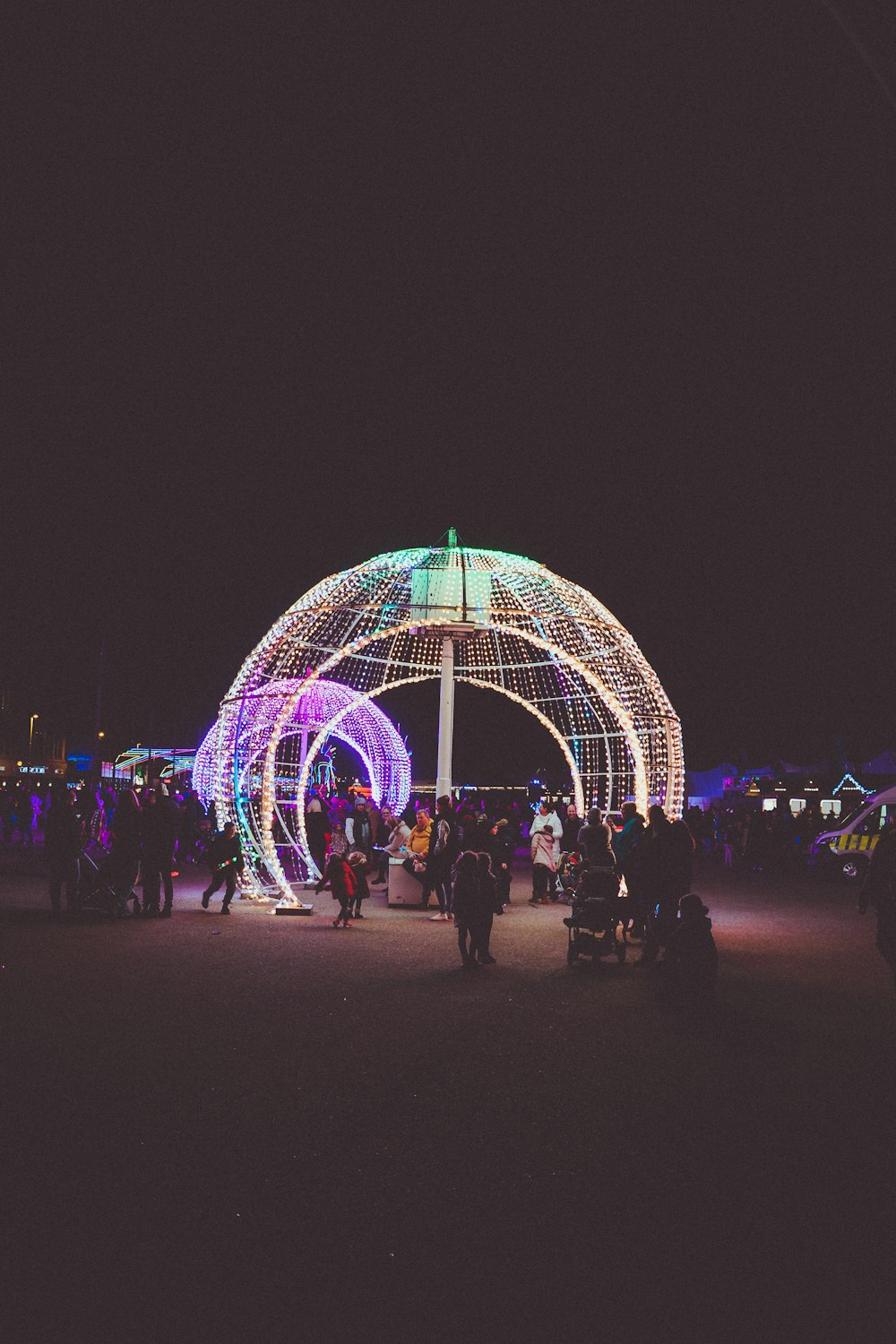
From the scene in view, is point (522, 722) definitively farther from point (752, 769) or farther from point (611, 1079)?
point (611, 1079)

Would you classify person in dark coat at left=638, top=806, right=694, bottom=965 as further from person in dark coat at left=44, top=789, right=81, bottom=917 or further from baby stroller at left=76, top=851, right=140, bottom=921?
person in dark coat at left=44, top=789, right=81, bottom=917

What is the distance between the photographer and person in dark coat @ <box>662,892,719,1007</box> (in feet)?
25.3

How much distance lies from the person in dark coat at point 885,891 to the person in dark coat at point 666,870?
2966mm

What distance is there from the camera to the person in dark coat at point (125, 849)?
12500mm

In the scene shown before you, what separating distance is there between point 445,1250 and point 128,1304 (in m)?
1.02

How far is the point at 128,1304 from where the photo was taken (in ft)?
10.3

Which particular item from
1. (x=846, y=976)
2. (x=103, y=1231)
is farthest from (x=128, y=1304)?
(x=846, y=976)

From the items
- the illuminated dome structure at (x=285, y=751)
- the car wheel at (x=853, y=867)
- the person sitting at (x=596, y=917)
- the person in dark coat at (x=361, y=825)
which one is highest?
the illuminated dome structure at (x=285, y=751)

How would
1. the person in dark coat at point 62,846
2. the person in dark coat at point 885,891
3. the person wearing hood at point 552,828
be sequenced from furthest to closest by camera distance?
the person wearing hood at point 552,828 < the person in dark coat at point 62,846 < the person in dark coat at point 885,891

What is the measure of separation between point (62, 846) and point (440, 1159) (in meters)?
8.95

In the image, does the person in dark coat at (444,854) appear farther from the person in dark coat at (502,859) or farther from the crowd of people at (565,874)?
the person in dark coat at (502,859)

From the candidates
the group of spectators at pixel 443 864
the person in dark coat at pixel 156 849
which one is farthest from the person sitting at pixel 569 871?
the person in dark coat at pixel 156 849

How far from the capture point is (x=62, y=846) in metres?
12.1

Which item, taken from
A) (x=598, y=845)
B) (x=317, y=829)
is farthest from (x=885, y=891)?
(x=317, y=829)
